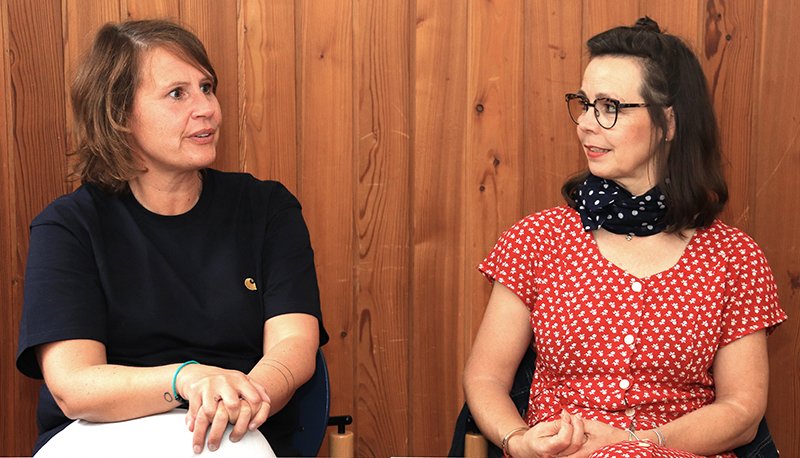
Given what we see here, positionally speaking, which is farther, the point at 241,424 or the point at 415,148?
the point at 415,148

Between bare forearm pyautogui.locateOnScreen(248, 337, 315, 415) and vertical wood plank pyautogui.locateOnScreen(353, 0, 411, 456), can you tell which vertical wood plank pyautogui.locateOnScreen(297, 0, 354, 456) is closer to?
vertical wood plank pyautogui.locateOnScreen(353, 0, 411, 456)

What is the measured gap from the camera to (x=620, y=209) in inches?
83.4

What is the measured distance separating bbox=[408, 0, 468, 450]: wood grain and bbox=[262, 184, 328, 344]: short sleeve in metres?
0.47

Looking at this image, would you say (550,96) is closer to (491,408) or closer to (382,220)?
(382,220)

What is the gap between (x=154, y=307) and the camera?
200 cm

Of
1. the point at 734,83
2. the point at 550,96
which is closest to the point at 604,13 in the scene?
the point at 550,96

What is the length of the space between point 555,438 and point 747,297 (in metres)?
Answer: 0.56

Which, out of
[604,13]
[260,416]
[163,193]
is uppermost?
[604,13]

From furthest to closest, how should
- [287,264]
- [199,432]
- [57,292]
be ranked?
[287,264], [57,292], [199,432]

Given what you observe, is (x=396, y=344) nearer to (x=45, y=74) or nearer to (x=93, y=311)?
(x=93, y=311)

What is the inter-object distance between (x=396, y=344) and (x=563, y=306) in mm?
611

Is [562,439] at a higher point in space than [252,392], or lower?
lower

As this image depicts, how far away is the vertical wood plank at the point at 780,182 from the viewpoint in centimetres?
253

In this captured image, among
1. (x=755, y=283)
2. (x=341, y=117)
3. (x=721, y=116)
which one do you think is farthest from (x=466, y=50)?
(x=755, y=283)
